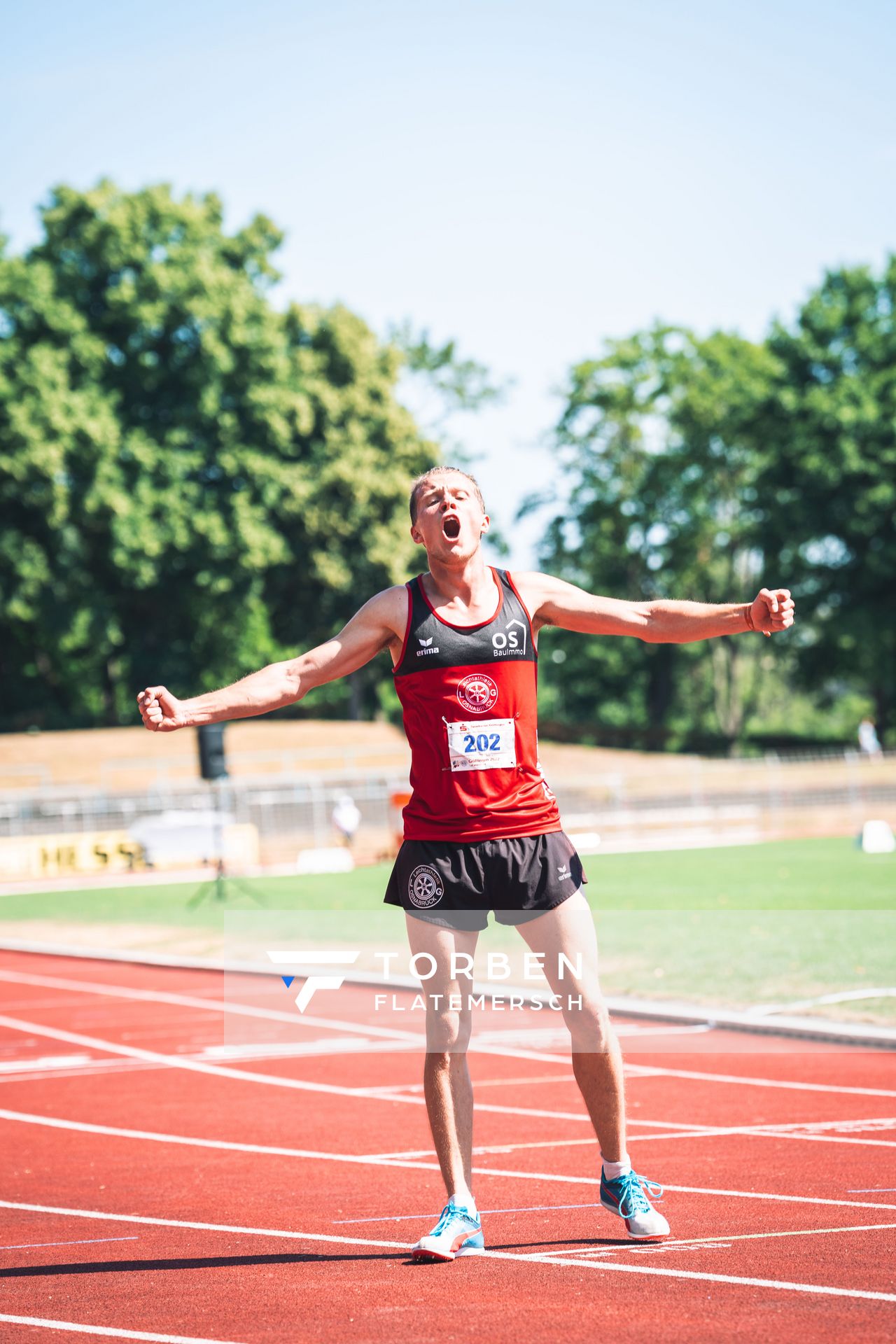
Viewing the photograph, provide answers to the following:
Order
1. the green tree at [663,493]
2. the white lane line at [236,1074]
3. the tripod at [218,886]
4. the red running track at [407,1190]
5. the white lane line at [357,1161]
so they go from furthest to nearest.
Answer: the green tree at [663,493] < the tripod at [218,886] < the white lane line at [236,1074] < the white lane line at [357,1161] < the red running track at [407,1190]

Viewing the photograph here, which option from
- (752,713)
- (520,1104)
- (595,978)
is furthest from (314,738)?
(595,978)

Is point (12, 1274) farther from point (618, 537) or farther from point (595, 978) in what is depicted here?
point (618, 537)

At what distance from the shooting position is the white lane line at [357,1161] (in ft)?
17.9

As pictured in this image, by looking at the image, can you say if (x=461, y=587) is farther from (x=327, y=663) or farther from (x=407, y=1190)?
(x=407, y=1190)

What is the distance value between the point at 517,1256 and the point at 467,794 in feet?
4.65

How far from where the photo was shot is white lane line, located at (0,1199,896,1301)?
4129 millimetres

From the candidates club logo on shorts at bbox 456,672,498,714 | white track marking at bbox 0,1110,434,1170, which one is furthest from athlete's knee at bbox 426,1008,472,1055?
white track marking at bbox 0,1110,434,1170

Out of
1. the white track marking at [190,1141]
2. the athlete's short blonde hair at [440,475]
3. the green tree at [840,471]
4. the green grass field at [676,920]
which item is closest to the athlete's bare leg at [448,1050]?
the athlete's short blonde hair at [440,475]

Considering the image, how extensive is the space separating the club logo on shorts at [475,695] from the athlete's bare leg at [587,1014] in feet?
2.12

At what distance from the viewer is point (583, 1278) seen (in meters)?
4.37

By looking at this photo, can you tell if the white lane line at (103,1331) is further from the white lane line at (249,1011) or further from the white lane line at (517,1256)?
the white lane line at (249,1011)

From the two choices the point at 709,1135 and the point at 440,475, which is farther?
the point at 709,1135

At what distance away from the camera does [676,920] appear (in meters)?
17.4

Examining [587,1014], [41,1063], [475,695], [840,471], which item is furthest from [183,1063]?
[840,471]
